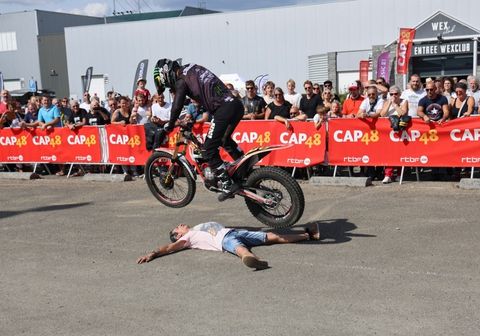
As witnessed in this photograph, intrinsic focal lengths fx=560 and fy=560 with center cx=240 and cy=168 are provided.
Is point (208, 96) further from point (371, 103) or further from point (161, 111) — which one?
Result: point (161, 111)

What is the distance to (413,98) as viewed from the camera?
434 inches

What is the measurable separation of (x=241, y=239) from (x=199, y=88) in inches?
75.1

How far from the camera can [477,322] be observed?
14.3 ft

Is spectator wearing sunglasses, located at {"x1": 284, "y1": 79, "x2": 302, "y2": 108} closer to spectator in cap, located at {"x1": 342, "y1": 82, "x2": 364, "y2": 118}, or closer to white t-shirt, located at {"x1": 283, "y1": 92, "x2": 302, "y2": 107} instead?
white t-shirt, located at {"x1": 283, "y1": 92, "x2": 302, "y2": 107}

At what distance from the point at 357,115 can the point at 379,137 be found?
620 millimetres

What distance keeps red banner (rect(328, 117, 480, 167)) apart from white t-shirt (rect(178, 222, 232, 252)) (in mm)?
5003

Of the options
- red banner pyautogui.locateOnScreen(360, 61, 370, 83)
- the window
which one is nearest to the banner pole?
red banner pyautogui.locateOnScreen(360, 61, 370, 83)

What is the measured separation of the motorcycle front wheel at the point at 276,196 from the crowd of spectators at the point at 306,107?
2.72 metres

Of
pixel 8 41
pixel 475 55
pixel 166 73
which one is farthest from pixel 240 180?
pixel 8 41

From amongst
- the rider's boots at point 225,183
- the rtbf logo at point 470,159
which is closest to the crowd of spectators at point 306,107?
the rtbf logo at point 470,159

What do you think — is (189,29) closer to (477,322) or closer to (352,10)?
(352,10)

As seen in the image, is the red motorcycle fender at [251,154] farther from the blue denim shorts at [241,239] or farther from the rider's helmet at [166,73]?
the rider's helmet at [166,73]

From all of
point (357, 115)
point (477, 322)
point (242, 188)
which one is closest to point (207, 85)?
point (242, 188)

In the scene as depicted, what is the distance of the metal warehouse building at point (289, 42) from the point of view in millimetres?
31078
